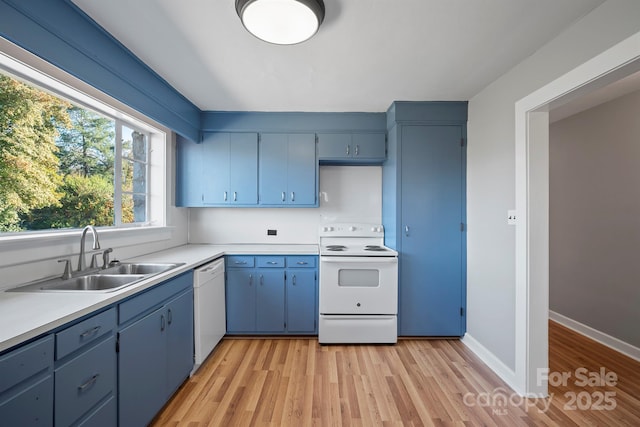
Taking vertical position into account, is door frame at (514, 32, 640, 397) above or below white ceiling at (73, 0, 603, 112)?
below

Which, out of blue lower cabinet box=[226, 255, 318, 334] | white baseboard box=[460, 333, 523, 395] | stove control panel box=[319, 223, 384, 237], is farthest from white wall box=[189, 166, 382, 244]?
white baseboard box=[460, 333, 523, 395]

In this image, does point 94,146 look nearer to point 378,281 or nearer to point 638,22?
point 378,281

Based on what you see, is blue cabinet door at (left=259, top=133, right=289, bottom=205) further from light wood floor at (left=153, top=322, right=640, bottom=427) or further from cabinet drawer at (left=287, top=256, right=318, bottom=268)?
light wood floor at (left=153, top=322, right=640, bottom=427)

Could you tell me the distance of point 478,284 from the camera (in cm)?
242

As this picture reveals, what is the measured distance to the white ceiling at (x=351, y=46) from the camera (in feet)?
4.65

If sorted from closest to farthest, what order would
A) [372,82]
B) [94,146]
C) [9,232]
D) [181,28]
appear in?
[9,232]
[181,28]
[94,146]
[372,82]

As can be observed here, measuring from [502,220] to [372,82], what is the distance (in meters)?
1.59

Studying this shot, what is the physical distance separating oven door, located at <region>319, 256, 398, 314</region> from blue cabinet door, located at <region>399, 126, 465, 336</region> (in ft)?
0.49

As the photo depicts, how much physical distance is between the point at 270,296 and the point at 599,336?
131 inches

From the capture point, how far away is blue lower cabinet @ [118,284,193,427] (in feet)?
4.40

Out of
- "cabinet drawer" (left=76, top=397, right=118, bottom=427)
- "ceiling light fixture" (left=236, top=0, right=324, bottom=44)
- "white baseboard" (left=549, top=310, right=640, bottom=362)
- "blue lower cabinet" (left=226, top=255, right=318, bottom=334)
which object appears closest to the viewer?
"cabinet drawer" (left=76, top=397, right=118, bottom=427)

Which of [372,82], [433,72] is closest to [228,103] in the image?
[372,82]

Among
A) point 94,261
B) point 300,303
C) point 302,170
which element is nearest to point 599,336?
point 300,303

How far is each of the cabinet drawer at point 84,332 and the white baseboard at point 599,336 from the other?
3.99 metres
